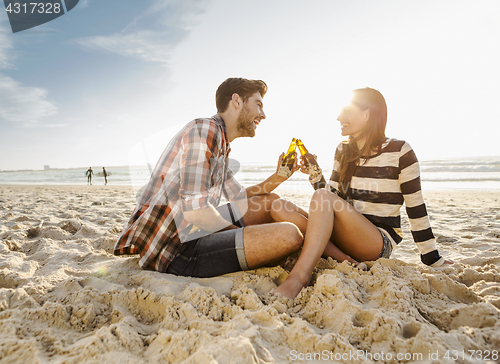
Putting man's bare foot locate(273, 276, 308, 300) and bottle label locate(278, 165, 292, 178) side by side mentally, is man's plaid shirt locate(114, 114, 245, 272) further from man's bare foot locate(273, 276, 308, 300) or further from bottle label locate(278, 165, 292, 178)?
bottle label locate(278, 165, 292, 178)

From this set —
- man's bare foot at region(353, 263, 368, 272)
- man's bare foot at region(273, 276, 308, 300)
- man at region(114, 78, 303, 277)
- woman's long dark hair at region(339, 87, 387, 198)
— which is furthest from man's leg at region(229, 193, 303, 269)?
woman's long dark hair at region(339, 87, 387, 198)

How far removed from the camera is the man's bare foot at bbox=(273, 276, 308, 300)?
1812 mm

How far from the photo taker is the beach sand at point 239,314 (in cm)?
122

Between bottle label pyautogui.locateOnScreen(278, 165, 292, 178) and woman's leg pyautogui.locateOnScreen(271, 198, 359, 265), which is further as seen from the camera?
bottle label pyautogui.locateOnScreen(278, 165, 292, 178)

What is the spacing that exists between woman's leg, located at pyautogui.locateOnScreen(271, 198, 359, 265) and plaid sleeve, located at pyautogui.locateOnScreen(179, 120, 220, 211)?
37.2 inches

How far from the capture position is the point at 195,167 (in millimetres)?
1917

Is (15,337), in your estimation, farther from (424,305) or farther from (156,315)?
(424,305)

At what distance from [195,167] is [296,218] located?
44.5 inches

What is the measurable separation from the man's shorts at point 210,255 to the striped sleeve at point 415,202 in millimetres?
1511

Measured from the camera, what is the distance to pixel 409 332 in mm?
1407

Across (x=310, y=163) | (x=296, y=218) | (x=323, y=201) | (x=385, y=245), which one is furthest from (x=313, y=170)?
(x=385, y=245)

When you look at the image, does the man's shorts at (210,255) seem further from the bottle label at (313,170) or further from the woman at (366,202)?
the bottle label at (313,170)

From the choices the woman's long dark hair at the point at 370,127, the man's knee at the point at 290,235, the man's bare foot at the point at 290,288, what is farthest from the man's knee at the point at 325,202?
the man's bare foot at the point at 290,288

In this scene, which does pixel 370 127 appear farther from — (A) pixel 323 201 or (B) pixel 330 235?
(B) pixel 330 235
